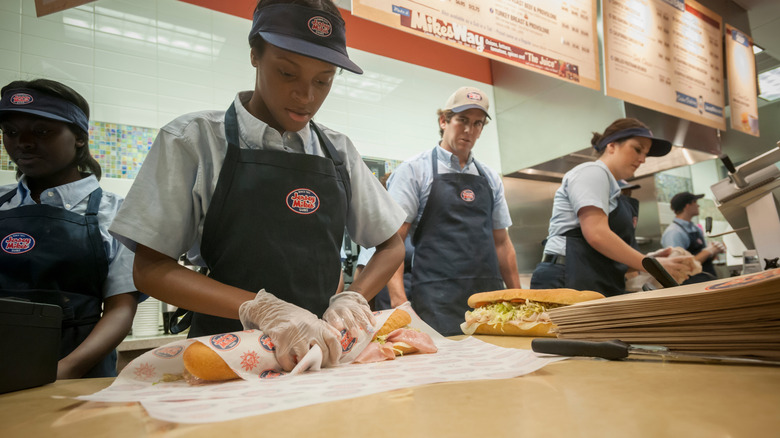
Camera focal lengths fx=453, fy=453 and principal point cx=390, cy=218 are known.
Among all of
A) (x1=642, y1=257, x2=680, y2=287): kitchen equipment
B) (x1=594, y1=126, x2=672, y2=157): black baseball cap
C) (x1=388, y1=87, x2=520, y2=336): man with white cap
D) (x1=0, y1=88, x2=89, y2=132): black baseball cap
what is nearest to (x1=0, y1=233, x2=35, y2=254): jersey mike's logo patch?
(x1=0, y1=88, x2=89, y2=132): black baseball cap

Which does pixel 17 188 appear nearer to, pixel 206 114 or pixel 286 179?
pixel 206 114

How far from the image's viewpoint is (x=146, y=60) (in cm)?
378

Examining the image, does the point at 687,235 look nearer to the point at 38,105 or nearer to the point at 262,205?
the point at 262,205

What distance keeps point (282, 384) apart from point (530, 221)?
5.33 m

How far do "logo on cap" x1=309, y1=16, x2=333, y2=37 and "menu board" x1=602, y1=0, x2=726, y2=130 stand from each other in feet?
8.14

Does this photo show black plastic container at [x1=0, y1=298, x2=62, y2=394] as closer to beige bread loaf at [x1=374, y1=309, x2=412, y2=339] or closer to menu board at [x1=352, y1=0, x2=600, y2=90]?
beige bread loaf at [x1=374, y1=309, x2=412, y2=339]

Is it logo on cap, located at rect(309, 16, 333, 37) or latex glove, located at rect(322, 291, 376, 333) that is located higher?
logo on cap, located at rect(309, 16, 333, 37)

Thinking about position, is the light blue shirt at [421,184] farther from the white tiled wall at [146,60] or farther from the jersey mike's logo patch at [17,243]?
the white tiled wall at [146,60]

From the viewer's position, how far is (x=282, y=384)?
77 cm

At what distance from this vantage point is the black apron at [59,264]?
5.51 ft

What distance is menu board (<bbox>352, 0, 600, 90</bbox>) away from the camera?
222 centimetres

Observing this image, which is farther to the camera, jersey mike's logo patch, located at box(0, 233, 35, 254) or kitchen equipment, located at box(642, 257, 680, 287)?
jersey mike's logo patch, located at box(0, 233, 35, 254)

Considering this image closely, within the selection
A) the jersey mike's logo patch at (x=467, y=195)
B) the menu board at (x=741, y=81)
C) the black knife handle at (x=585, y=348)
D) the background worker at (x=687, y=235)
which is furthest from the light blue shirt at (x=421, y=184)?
the background worker at (x=687, y=235)

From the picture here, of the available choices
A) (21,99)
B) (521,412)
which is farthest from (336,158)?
(21,99)
